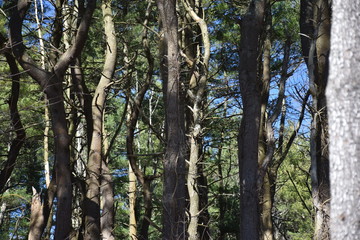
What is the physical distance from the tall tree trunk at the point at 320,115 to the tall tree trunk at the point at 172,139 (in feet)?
9.58

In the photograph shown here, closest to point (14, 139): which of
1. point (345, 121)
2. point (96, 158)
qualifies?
point (96, 158)

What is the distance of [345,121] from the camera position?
3.90 m

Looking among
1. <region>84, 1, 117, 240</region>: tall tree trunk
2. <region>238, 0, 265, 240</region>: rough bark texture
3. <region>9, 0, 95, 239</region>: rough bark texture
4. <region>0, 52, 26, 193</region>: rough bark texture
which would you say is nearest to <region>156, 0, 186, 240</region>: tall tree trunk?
<region>238, 0, 265, 240</region>: rough bark texture

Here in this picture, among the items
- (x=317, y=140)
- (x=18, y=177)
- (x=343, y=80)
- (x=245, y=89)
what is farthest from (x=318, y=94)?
→ (x=18, y=177)

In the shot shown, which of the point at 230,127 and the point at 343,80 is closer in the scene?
the point at 343,80

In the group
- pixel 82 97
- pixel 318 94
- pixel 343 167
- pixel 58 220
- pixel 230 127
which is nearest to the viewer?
pixel 343 167

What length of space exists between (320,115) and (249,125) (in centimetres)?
181

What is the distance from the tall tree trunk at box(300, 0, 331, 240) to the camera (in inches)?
370

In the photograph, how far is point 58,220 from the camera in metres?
8.30

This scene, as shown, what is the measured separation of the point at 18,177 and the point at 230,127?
13463 mm

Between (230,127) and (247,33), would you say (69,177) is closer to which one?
(247,33)

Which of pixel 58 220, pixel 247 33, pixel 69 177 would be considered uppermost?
pixel 247 33

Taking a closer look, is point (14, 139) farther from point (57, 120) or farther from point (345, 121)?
point (345, 121)

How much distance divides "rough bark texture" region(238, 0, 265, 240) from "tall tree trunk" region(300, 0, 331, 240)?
120 cm
